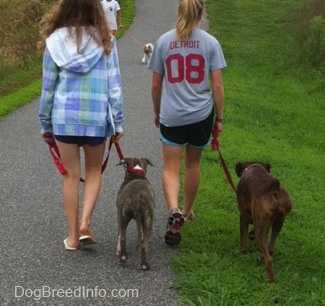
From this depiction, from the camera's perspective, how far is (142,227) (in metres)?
4.73

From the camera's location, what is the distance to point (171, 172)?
556 cm

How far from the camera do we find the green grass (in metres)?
4.46

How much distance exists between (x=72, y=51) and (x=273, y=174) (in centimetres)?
441

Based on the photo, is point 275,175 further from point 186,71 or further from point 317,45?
point 317,45

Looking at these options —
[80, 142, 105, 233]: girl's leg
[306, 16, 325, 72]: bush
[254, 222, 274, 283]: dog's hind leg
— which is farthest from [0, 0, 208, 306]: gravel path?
[306, 16, 325, 72]: bush

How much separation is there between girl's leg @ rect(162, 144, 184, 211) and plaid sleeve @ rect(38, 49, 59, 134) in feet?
3.71

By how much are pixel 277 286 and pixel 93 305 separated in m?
1.37

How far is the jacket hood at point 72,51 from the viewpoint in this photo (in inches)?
185

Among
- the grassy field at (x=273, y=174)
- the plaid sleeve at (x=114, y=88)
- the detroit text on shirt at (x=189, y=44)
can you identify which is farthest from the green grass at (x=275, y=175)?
the detroit text on shirt at (x=189, y=44)

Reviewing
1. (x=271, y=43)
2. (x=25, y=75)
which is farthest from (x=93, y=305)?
(x=271, y=43)

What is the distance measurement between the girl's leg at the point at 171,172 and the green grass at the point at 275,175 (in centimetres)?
36

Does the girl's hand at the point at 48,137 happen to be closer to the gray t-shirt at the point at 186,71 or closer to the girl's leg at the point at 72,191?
the girl's leg at the point at 72,191

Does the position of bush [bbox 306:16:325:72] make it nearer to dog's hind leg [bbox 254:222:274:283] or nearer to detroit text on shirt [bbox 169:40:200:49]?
detroit text on shirt [bbox 169:40:200:49]

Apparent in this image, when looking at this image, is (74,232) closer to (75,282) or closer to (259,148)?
(75,282)
